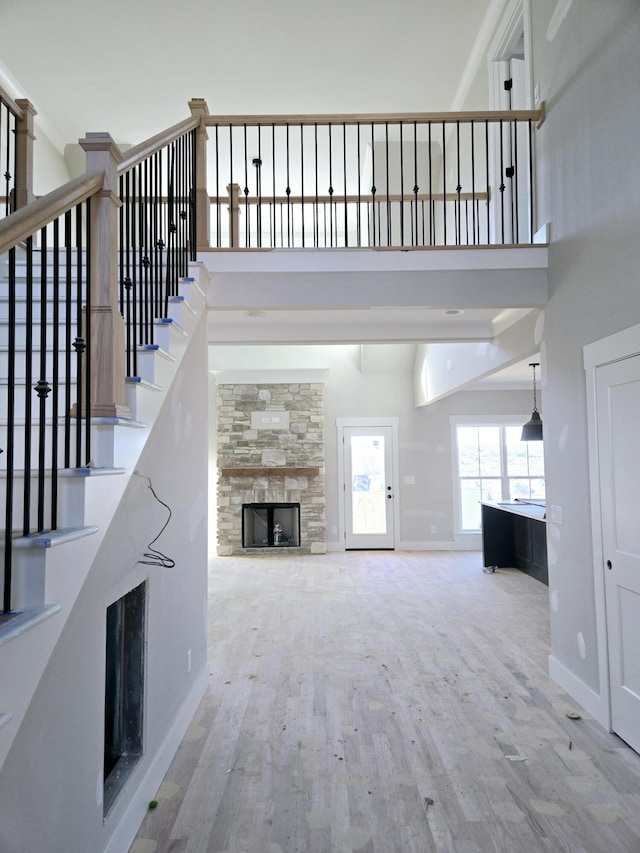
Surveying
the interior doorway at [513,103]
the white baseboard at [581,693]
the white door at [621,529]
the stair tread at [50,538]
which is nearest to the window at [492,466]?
the interior doorway at [513,103]

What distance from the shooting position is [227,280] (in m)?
3.53

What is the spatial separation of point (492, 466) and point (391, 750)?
22.1ft

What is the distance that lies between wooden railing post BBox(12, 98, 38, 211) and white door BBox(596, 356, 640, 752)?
3259 mm

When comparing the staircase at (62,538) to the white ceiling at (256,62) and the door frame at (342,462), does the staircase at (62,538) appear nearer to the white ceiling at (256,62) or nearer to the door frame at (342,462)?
the white ceiling at (256,62)

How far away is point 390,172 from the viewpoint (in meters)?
6.58

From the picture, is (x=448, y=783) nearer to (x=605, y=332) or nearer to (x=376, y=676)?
(x=376, y=676)

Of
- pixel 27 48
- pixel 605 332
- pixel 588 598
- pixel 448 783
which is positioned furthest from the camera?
pixel 27 48

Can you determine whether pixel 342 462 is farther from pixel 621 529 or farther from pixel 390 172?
pixel 621 529

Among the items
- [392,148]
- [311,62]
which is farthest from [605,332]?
[392,148]

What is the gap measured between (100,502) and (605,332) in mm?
2559

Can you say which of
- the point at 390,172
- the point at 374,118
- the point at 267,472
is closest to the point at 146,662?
the point at 374,118

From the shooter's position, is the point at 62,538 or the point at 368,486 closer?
the point at 62,538

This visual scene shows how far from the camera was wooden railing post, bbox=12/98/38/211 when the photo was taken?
294 centimetres

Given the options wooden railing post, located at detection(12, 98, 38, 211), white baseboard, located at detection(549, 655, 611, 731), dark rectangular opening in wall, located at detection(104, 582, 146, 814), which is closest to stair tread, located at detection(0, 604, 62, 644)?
dark rectangular opening in wall, located at detection(104, 582, 146, 814)
